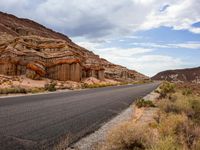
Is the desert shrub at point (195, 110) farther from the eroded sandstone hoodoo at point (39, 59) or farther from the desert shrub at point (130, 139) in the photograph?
the eroded sandstone hoodoo at point (39, 59)

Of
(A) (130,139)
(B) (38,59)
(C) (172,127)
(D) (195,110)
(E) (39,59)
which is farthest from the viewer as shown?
(E) (39,59)

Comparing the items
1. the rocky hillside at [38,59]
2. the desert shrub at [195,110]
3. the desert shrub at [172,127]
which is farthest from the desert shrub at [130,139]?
the rocky hillside at [38,59]

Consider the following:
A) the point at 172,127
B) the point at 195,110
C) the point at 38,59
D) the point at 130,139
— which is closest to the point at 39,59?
the point at 38,59

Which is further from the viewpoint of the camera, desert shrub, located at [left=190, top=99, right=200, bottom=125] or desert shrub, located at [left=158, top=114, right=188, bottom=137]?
desert shrub, located at [left=190, top=99, right=200, bottom=125]

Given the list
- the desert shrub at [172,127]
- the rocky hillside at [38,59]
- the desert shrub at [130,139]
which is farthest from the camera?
the rocky hillside at [38,59]

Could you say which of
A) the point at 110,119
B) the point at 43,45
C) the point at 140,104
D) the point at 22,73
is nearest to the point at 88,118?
the point at 110,119

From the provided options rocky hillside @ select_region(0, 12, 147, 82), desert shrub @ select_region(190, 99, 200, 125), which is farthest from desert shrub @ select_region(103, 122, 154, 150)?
rocky hillside @ select_region(0, 12, 147, 82)

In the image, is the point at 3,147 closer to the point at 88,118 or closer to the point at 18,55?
the point at 88,118

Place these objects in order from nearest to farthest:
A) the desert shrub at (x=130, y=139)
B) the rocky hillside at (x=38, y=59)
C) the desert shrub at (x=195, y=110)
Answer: the desert shrub at (x=130, y=139) < the desert shrub at (x=195, y=110) < the rocky hillside at (x=38, y=59)

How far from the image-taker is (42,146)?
758 centimetres

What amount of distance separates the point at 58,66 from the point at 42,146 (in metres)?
48.0

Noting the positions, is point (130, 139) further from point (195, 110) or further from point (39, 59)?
point (39, 59)

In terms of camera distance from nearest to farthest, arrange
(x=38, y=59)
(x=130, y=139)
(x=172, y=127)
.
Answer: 1. (x=130, y=139)
2. (x=172, y=127)
3. (x=38, y=59)

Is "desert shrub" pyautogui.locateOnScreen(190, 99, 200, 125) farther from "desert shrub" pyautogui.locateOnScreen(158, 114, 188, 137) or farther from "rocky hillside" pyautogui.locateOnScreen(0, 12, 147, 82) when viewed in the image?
"rocky hillside" pyautogui.locateOnScreen(0, 12, 147, 82)
